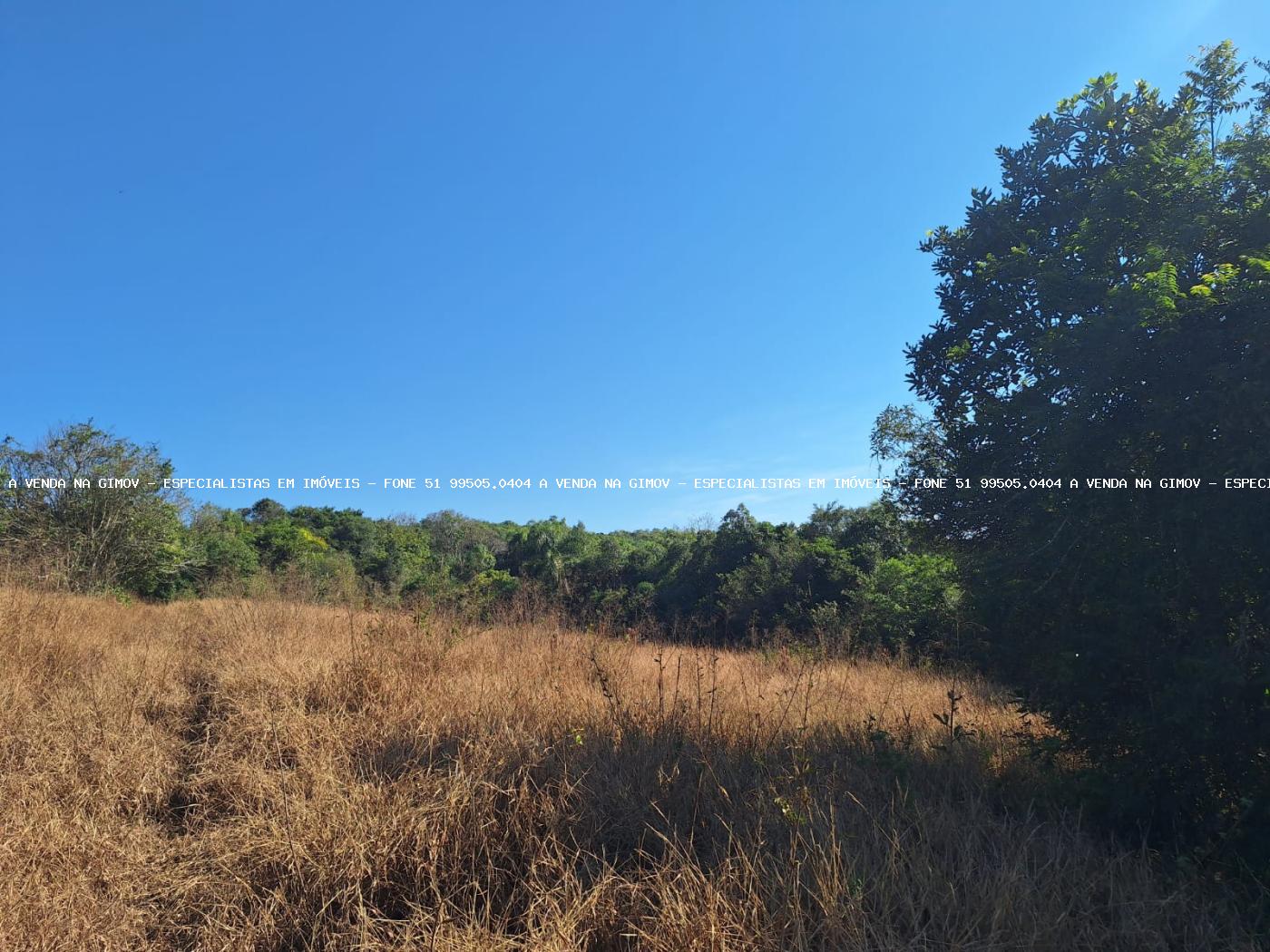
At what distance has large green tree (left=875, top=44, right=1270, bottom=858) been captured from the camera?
2.77m

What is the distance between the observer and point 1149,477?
10.1 feet

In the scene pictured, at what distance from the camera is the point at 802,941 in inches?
77.9

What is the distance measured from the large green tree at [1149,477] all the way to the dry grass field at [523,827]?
0.67 metres

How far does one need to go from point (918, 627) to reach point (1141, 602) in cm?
809

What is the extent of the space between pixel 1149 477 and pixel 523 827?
11.7 feet

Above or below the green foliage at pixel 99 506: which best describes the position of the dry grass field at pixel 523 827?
below

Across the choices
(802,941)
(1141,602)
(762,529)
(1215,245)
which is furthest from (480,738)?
(762,529)

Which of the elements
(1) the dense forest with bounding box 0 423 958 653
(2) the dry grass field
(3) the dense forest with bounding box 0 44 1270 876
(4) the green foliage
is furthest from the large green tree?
(4) the green foliage

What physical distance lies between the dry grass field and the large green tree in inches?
26.2

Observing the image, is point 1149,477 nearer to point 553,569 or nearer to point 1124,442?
point 1124,442

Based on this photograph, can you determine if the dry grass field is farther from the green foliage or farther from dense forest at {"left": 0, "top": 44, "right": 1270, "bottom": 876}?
the green foliage

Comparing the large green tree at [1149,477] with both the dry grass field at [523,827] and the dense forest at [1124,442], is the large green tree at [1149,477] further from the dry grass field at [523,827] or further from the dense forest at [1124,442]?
the dry grass field at [523,827]

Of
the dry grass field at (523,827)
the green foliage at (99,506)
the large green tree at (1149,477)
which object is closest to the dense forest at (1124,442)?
the large green tree at (1149,477)

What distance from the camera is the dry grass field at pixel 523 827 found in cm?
214
